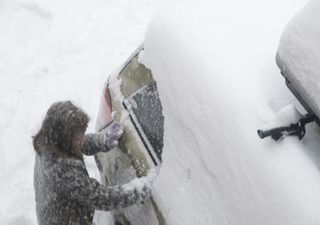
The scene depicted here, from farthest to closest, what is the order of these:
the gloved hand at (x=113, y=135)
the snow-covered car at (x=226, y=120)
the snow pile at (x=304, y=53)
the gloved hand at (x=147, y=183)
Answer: the gloved hand at (x=113, y=135) → the gloved hand at (x=147, y=183) → the snow-covered car at (x=226, y=120) → the snow pile at (x=304, y=53)

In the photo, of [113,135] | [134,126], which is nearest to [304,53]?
[134,126]

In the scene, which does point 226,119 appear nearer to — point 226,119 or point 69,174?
point 226,119

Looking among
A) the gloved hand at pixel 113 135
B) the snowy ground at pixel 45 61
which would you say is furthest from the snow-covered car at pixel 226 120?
the snowy ground at pixel 45 61

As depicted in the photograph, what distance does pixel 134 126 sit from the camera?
281 centimetres

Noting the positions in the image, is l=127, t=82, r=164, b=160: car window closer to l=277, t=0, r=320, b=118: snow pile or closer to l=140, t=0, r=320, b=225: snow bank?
l=140, t=0, r=320, b=225: snow bank

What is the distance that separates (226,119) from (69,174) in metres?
0.94

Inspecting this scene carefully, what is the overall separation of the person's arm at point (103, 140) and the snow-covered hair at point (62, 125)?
270 mm

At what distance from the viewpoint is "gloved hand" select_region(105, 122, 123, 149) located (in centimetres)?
286

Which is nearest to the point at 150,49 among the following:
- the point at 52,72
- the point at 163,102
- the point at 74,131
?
the point at 163,102

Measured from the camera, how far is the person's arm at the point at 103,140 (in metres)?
2.87

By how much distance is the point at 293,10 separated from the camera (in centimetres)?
271

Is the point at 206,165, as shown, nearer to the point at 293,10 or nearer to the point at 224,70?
the point at 224,70

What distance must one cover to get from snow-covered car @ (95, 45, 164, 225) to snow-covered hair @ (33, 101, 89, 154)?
313 millimetres

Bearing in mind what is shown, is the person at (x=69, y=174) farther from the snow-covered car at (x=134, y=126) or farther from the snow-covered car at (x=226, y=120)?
the snow-covered car at (x=226, y=120)
